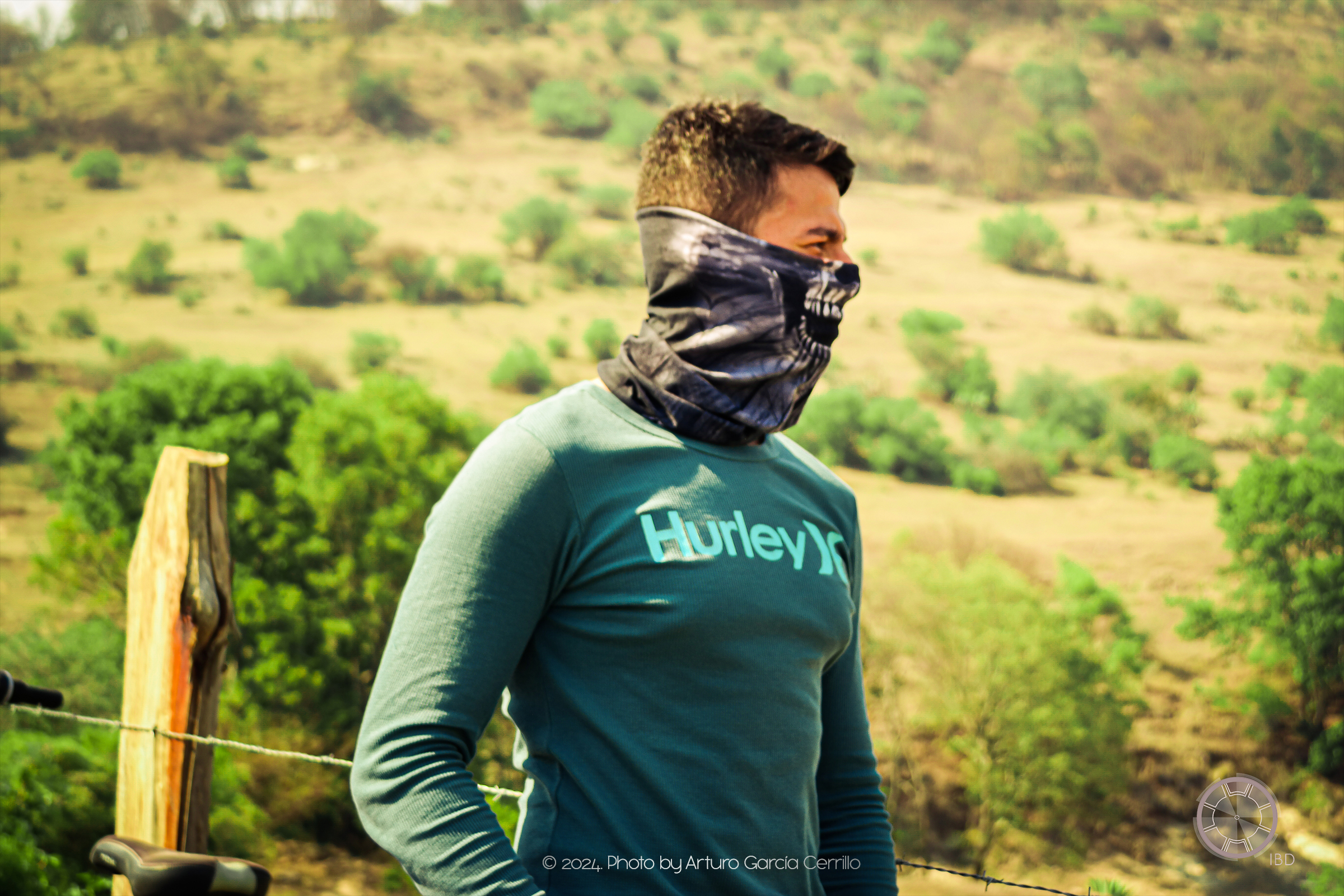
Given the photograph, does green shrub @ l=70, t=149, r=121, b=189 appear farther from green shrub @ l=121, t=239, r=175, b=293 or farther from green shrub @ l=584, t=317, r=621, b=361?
green shrub @ l=584, t=317, r=621, b=361

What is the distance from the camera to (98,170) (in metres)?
48.6

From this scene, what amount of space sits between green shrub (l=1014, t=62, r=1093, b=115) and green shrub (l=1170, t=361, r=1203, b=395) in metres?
26.7

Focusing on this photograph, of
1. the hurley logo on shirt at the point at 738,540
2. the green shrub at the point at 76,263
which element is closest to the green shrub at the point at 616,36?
the green shrub at the point at 76,263

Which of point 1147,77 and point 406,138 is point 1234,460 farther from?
point 406,138

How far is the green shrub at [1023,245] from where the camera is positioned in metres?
47.9

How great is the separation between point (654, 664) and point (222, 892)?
979mm

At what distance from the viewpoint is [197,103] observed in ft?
181

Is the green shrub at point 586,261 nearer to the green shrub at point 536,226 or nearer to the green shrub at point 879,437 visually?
the green shrub at point 536,226

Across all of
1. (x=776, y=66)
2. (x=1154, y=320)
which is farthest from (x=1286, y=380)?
(x=776, y=66)

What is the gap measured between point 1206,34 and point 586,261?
47.9 metres

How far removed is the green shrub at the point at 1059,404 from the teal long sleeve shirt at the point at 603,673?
39.8 meters

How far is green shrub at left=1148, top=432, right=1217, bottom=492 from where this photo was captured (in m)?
36.6

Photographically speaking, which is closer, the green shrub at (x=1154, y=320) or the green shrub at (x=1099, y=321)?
the green shrub at (x=1154, y=320)

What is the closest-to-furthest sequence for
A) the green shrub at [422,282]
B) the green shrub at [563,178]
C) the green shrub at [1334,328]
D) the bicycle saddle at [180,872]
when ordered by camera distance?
the bicycle saddle at [180,872] < the green shrub at [1334,328] < the green shrub at [422,282] < the green shrub at [563,178]
